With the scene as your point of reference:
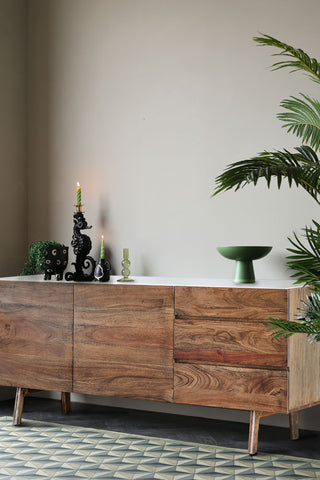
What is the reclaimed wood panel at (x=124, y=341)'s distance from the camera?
2.90 metres

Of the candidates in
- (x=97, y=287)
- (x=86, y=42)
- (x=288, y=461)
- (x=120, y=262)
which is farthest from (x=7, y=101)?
(x=288, y=461)

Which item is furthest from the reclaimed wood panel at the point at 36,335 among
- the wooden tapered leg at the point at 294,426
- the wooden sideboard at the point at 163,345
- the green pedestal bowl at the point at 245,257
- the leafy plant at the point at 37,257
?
the wooden tapered leg at the point at 294,426

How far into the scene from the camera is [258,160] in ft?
7.38

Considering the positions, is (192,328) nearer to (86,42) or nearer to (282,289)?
(282,289)

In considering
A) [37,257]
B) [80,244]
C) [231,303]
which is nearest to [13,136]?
[37,257]

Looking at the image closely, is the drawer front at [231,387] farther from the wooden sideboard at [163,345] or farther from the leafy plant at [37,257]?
the leafy plant at [37,257]

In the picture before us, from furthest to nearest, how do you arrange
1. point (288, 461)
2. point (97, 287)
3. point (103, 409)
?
point (103, 409) → point (97, 287) → point (288, 461)

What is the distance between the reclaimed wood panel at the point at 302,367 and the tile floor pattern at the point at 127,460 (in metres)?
0.26

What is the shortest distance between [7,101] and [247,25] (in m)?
1.49

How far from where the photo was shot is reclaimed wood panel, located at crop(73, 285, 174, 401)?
2900 millimetres

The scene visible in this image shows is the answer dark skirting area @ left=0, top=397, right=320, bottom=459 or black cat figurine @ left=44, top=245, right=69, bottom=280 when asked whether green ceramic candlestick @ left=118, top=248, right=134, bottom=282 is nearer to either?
black cat figurine @ left=44, top=245, right=69, bottom=280

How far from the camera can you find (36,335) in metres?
3.19

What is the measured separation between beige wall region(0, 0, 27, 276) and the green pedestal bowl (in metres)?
1.45

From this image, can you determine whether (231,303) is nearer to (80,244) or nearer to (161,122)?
(80,244)
